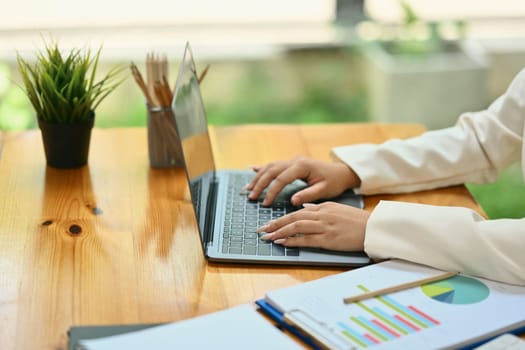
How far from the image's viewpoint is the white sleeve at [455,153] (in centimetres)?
155

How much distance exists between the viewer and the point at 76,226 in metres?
1.39

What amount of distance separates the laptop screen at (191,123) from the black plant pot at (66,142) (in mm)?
222

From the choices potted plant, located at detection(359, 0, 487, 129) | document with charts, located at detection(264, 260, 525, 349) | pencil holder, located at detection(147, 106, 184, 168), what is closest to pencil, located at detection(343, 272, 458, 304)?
document with charts, located at detection(264, 260, 525, 349)

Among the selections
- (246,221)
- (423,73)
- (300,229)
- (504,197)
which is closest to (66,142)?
(246,221)

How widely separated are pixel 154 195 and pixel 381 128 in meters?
0.60

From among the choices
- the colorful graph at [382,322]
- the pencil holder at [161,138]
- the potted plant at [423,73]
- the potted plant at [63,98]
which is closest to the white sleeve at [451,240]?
the colorful graph at [382,322]

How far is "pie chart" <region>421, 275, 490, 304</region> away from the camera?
1.14m

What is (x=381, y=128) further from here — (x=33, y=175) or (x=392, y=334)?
(x=392, y=334)

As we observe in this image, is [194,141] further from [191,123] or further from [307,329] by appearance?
[307,329]

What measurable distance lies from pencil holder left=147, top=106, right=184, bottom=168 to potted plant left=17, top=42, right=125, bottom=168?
4.2 inches

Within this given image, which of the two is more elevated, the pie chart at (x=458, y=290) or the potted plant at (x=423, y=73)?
the potted plant at (x=423, y=73)

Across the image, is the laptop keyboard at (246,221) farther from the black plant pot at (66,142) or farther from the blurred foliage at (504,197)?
the blurred foliage at (504,197)

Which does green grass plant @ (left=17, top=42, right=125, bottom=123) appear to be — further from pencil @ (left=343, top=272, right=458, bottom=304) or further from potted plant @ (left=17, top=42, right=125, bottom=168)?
pencil @ (left=343, top=272, right=458, bottom=304)

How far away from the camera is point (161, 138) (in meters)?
1.63
